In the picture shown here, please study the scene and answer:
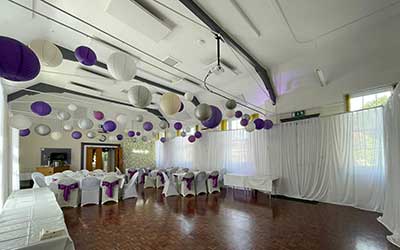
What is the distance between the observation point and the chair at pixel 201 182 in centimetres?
749

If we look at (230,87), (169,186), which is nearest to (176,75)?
(230,87)

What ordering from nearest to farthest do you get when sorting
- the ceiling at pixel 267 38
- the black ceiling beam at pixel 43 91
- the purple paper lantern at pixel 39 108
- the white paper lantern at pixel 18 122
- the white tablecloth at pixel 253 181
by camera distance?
the ceiling at pixel 267 38 < the purple paper lantern at pixel 39 108 < the white paper lantern at pixel 18 122 < the white tablecloth at pixel 253 181 < the black ceiling beam at pixel 43 91

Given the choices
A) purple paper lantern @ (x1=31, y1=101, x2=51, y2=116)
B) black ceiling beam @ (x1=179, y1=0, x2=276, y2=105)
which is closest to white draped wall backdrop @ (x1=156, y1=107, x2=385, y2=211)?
black ceiling beam @ (x1=179, y1=0, x2=276, y2=105)

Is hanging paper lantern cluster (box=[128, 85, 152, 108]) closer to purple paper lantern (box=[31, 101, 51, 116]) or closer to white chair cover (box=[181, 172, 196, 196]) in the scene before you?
purple paper lantern (box=[31, 101, 51, 116])

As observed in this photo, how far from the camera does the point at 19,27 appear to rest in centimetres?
422

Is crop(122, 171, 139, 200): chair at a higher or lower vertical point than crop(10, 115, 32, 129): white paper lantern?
lower

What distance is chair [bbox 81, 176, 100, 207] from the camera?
602cm

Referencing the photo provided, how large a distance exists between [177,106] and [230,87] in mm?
4450

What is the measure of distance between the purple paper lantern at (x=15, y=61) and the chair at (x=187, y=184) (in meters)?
5.90

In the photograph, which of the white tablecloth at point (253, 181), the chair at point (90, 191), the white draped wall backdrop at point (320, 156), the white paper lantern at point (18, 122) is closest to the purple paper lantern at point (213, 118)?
the white tablecloth at point (253, 181)

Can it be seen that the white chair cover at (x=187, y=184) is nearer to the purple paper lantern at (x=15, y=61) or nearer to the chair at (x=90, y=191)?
the chair at (x=90, y=191)

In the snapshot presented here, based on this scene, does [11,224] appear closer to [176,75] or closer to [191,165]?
[176,75]

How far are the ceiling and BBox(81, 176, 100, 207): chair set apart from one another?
3.26m

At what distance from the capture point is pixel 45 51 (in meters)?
2.96
